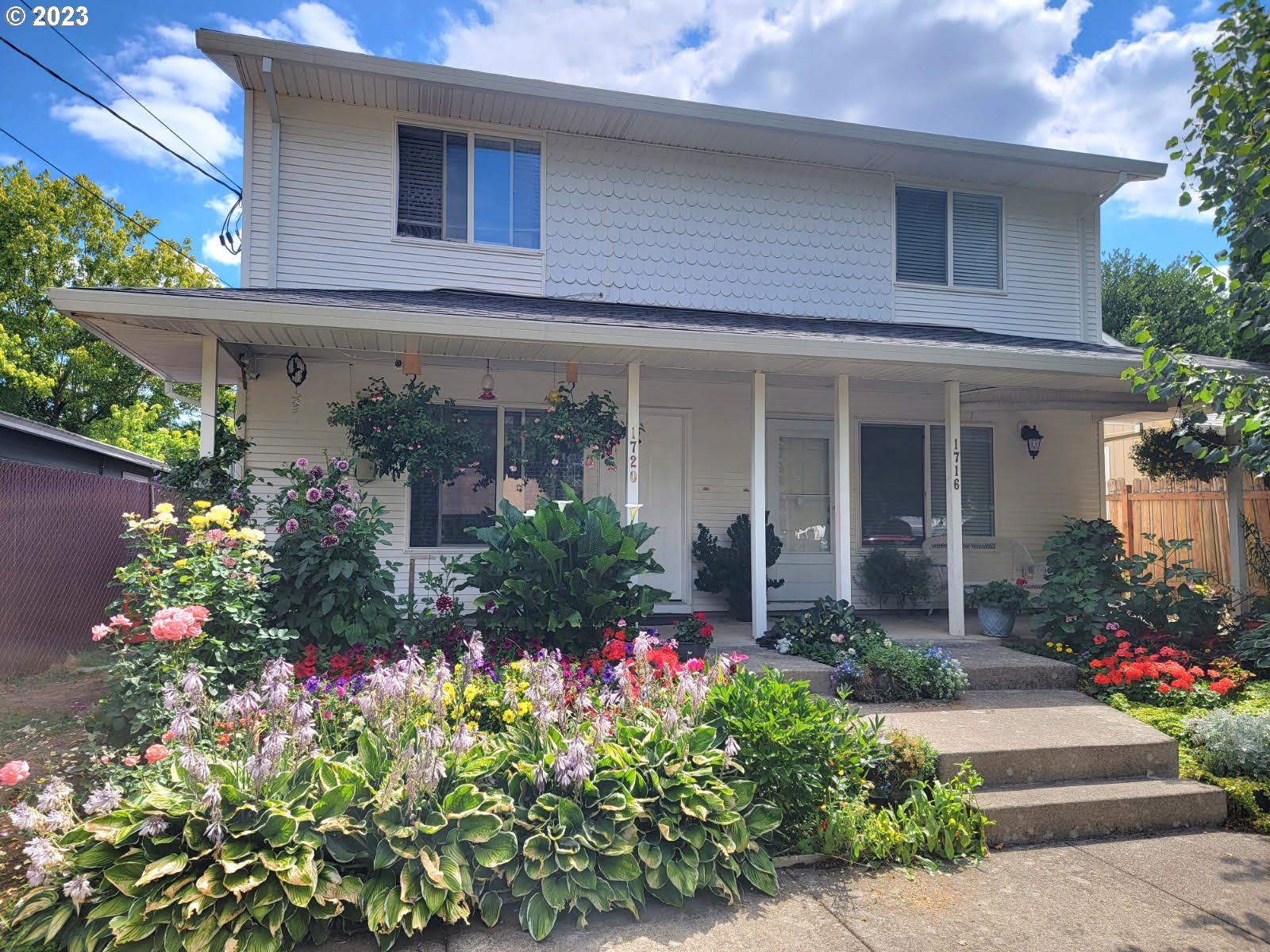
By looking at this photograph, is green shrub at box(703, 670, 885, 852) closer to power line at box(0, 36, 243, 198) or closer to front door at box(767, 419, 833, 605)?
front door at box(767, 419, 833, 605)

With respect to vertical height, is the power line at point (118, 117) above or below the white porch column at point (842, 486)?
above

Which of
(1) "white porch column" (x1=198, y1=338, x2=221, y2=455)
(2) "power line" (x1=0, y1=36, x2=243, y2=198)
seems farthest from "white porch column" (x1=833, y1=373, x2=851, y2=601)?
(2) "power line" (x1=0, y1=36, x2=243, y2=198)

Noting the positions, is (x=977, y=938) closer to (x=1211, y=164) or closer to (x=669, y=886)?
(x=669, y=886)

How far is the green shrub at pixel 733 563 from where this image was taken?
8.02 m

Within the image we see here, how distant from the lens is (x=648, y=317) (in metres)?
7.08

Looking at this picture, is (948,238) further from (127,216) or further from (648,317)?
(127,216)

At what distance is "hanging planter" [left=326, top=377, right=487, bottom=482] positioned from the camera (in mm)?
6465

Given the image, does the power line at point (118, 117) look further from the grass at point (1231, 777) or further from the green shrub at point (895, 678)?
the grass at point (1231, 777)

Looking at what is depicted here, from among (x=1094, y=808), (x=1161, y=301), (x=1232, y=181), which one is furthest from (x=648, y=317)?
(x=1161, y=301)

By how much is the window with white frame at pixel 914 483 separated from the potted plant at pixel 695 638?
4158 mm

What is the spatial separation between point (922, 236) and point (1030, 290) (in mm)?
1671

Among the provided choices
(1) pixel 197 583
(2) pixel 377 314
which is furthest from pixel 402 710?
(2) pixel 377 314

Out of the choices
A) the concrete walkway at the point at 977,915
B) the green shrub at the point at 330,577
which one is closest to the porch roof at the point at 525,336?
the green shrub at the point at 330,577

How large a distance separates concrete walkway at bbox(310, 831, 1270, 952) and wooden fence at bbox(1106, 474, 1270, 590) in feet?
24.8
